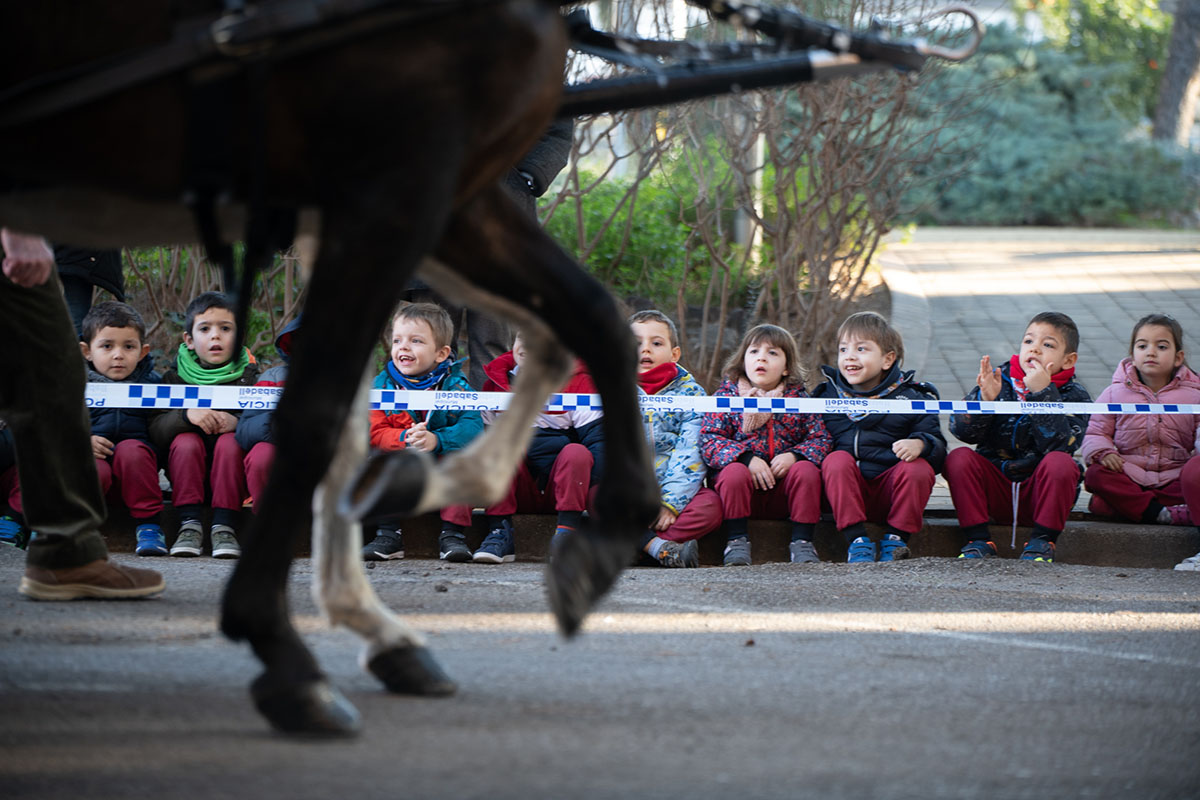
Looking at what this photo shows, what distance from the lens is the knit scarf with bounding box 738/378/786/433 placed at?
671cm

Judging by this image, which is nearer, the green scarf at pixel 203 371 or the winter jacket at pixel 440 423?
the winter jacket at pixel 440 423

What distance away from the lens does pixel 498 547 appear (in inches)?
246

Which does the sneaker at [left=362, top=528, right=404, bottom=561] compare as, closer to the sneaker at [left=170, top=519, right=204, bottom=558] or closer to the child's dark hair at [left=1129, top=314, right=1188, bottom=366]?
the sneaker at [left=170, top=519, right=204, bottom=558]

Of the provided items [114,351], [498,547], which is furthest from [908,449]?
[114,351]

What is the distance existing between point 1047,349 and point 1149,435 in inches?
26.6

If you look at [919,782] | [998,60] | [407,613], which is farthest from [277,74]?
[998,60]

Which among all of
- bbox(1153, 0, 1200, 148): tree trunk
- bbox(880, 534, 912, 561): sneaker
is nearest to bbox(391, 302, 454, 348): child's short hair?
bbox(880, 534, 912, 561): sneaker

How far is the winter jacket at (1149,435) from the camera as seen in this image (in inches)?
264

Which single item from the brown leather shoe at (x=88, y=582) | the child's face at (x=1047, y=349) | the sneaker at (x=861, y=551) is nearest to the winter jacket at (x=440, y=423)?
the sneaker at (x=861, y=551)

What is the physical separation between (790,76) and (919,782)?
173 cm

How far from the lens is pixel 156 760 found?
254cm

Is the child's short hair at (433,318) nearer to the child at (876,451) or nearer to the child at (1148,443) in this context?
the child at (876,451)

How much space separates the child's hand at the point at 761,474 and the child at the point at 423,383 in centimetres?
138

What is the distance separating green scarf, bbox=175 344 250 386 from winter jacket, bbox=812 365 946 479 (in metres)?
2.98
